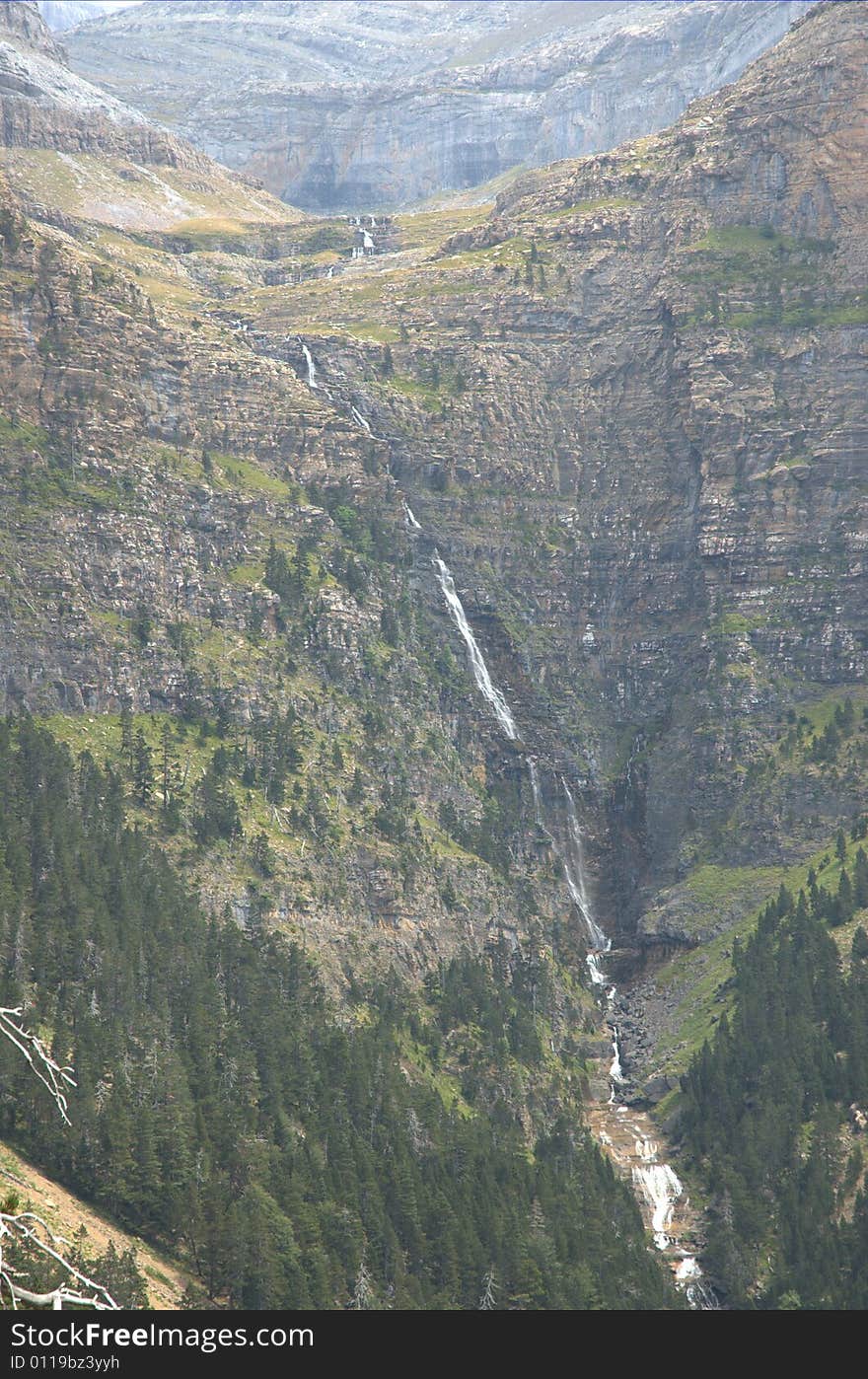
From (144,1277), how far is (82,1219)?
28.2ft

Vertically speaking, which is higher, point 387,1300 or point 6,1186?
point 6,1186

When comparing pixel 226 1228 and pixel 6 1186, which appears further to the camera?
pixel 226 1228

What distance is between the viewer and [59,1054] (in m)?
190

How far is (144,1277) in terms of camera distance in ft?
558
